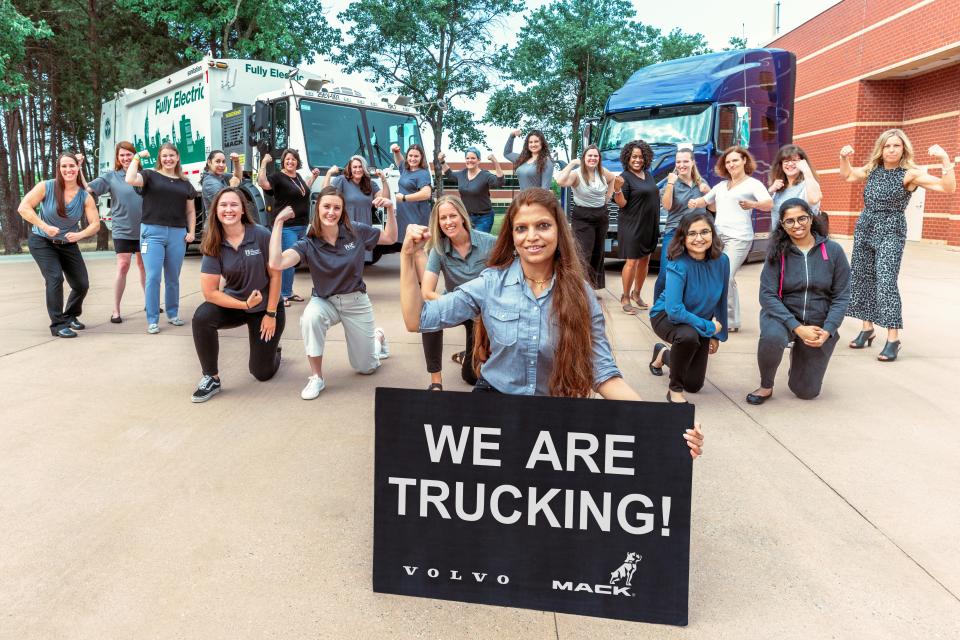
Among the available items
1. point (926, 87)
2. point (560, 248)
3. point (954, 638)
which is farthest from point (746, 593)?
point (926, 87)

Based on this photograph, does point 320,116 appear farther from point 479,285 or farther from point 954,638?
point 954,638

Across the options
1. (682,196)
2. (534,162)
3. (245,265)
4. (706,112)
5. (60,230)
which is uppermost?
(706,112)

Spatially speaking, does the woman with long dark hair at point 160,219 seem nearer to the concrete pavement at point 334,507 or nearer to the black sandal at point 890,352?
the concrete pavement at point 334,507

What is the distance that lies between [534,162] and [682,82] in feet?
13.8

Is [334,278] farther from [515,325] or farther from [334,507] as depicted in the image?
[515,325]

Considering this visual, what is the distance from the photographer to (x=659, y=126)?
11828 millimetres

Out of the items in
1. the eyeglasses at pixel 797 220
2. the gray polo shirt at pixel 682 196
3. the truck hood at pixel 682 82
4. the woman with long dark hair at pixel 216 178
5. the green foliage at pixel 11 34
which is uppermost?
the green foliage at pixel 11 34


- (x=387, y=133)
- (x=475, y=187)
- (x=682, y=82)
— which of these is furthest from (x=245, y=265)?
(x=682, y=82)

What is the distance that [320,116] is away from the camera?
1112cm

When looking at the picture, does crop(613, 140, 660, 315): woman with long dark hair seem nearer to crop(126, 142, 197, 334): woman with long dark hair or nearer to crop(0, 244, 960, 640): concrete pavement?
crop(0, 244, 960, 640): concrete pavement

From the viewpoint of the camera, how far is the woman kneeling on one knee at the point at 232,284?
16.9ft

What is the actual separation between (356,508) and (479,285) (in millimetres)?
1310

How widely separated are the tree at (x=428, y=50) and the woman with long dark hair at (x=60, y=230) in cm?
2525

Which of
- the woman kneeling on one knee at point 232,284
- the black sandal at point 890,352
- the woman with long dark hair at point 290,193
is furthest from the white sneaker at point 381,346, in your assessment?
the black sandal at point 890,352
